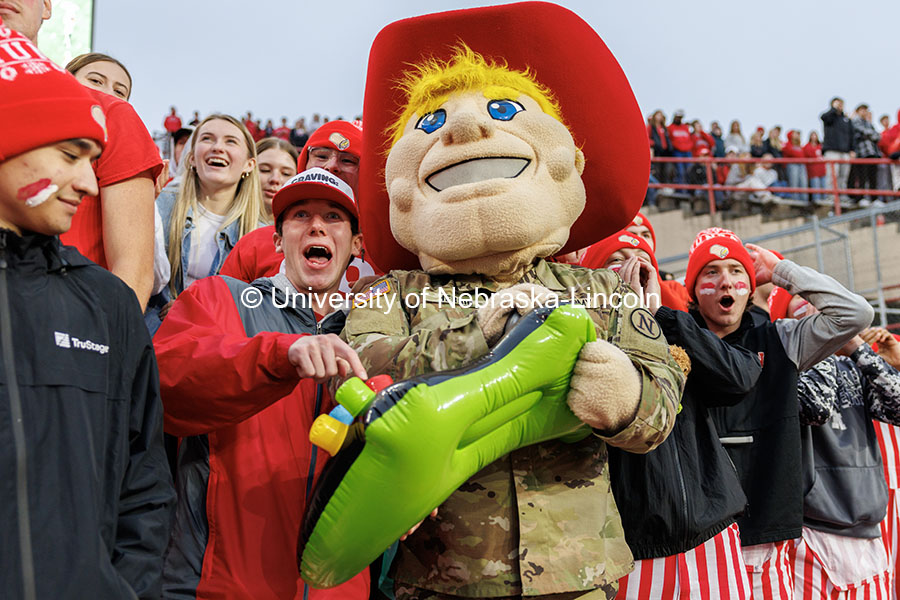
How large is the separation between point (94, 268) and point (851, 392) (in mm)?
3398

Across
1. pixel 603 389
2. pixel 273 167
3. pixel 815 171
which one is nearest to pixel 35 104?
pixel 603 389

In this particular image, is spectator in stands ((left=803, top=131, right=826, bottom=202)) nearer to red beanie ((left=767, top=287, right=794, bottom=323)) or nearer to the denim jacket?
red beanie ((left=767, top=287, right=794, bottom=323))

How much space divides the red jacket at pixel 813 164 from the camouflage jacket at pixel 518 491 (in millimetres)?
12551

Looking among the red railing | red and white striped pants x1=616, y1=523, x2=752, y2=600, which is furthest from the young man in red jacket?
the red railing

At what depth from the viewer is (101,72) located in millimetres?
3777

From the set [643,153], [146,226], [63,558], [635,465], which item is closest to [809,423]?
[635,465]

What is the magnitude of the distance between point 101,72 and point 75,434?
243 cm

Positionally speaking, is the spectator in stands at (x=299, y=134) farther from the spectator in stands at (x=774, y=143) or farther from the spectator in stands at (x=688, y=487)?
the spectator in stands at (x=688, y=487)

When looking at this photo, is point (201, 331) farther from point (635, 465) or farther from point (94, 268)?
point (635, 465)

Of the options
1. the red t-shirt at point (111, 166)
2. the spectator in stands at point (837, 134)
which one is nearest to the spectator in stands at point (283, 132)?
the spectator in stands at point (837, 134)

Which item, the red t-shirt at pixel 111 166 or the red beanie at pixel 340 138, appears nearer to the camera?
the red t-shirt at pixel 111 166

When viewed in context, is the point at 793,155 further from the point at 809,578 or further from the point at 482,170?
the point at 482,170

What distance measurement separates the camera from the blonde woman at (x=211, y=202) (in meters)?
3.71

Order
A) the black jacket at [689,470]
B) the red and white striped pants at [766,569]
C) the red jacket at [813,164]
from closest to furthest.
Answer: the black jacket at [689,470]
the red and white striped pants at [766,569]
the red jacket at [813,164]
